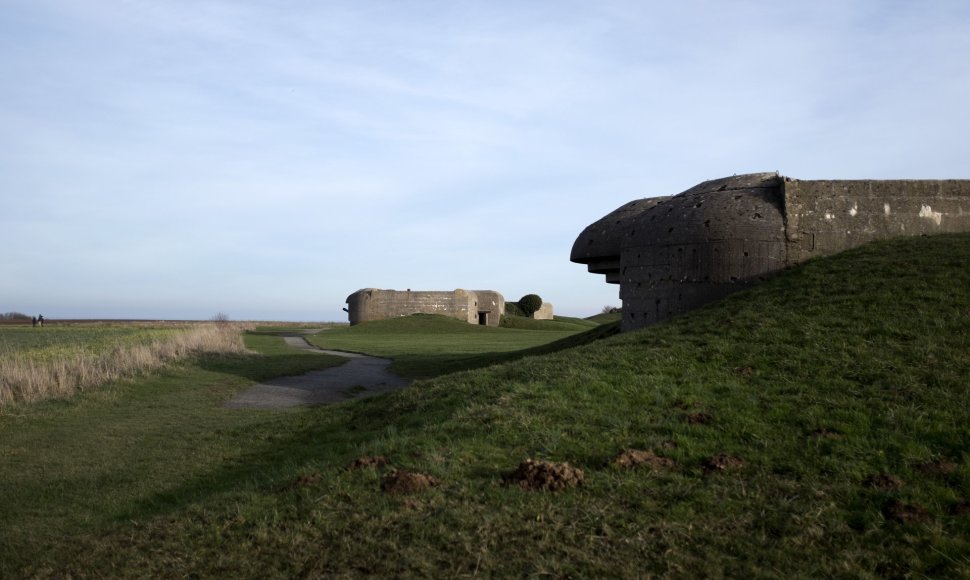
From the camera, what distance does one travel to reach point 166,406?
15773mm

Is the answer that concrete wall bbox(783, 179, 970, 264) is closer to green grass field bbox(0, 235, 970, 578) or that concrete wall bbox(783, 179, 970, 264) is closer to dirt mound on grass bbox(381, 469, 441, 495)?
green grass field bbox(0, 235, 970, 578)

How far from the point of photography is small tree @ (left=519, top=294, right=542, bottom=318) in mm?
71431

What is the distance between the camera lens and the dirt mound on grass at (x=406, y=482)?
21.0ft

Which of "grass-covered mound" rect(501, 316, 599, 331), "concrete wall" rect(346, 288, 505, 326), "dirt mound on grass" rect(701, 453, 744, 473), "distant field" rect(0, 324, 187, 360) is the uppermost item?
"concrete wall" rect(346, 288, 505, 326)

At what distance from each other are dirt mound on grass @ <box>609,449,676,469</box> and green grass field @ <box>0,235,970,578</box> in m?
0.11

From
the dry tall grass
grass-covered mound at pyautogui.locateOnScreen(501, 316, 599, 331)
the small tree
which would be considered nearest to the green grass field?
the dry tall grass

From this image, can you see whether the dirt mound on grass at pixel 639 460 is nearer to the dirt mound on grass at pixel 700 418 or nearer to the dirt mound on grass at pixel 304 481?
the dirt mound on grass at pixel 700 418

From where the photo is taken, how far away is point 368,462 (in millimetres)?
7223

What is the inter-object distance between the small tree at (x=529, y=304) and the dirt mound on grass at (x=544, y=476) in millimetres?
64566

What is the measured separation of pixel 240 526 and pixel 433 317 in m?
48.5

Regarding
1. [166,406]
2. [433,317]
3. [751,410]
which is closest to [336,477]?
[751,410]

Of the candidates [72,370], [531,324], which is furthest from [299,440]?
[531,324]

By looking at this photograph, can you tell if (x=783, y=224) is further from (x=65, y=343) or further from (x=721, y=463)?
(x=65, y=343)

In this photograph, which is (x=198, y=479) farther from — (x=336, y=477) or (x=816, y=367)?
(x=816, y=367)
